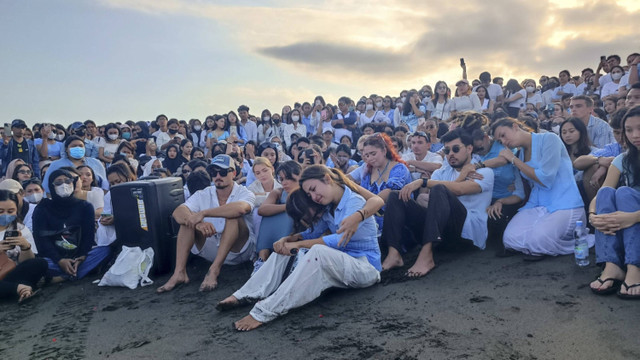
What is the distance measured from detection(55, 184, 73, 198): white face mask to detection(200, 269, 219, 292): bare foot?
6.59ft

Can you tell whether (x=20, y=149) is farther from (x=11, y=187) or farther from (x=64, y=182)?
(x=64, y=182)

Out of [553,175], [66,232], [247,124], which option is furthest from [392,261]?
[247,124]

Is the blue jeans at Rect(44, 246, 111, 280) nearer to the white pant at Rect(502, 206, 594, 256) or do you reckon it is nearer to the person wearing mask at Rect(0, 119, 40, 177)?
the white pant at Rect(502, 206, 594, 256)

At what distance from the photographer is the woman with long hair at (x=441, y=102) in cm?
896

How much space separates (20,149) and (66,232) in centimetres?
486

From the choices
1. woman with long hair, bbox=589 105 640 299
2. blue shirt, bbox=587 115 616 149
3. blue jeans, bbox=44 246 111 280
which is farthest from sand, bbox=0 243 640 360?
blue shirt, bbox=587 115 616 149

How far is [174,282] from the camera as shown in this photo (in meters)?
4.46

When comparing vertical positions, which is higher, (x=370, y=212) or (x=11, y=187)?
(x=11, y=187)

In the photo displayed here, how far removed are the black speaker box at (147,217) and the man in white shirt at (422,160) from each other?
3111mm

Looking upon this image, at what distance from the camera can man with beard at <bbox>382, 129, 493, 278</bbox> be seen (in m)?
4.13

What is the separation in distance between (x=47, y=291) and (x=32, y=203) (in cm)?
148

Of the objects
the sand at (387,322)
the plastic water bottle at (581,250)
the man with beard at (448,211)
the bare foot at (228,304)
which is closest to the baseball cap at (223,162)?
the sand at (387,322)

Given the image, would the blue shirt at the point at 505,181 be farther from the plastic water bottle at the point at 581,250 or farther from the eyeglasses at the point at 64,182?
the eyeglasses at the point at 64,182

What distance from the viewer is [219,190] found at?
4906 mm
